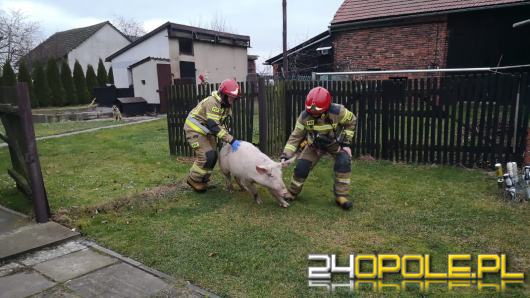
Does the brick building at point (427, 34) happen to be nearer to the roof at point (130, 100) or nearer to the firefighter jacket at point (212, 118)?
the roof at point (130, 100)

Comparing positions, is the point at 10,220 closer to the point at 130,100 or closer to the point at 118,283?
the point at 118,283

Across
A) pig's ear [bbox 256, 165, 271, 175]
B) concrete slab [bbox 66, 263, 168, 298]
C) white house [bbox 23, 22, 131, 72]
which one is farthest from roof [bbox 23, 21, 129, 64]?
concrete slab [bbox 66, 263, 168, 298]

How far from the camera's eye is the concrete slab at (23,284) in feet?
11.5

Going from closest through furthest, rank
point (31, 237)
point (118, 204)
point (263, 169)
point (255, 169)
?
point (31, 237)
point (263, 169)
point (255, 169)
point (118, 204)

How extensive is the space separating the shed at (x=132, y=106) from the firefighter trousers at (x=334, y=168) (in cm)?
1608

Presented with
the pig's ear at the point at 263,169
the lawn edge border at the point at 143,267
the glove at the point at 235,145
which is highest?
the glove at the point at 235,145

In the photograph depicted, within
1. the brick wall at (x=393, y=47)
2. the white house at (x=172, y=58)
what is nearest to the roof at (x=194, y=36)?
the white house at (x=172, y=58)

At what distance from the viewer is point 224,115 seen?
21.1 feet

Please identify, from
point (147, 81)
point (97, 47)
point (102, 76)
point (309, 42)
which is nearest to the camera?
point (309, 42)

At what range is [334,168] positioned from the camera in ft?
19.1

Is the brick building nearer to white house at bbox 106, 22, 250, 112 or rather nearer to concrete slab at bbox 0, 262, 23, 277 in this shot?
white house at bbox 106, 22, 250, 112

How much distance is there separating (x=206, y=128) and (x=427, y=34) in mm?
13157

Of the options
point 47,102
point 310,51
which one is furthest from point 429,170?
point 47,102

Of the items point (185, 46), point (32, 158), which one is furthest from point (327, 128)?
point (185, 46)
